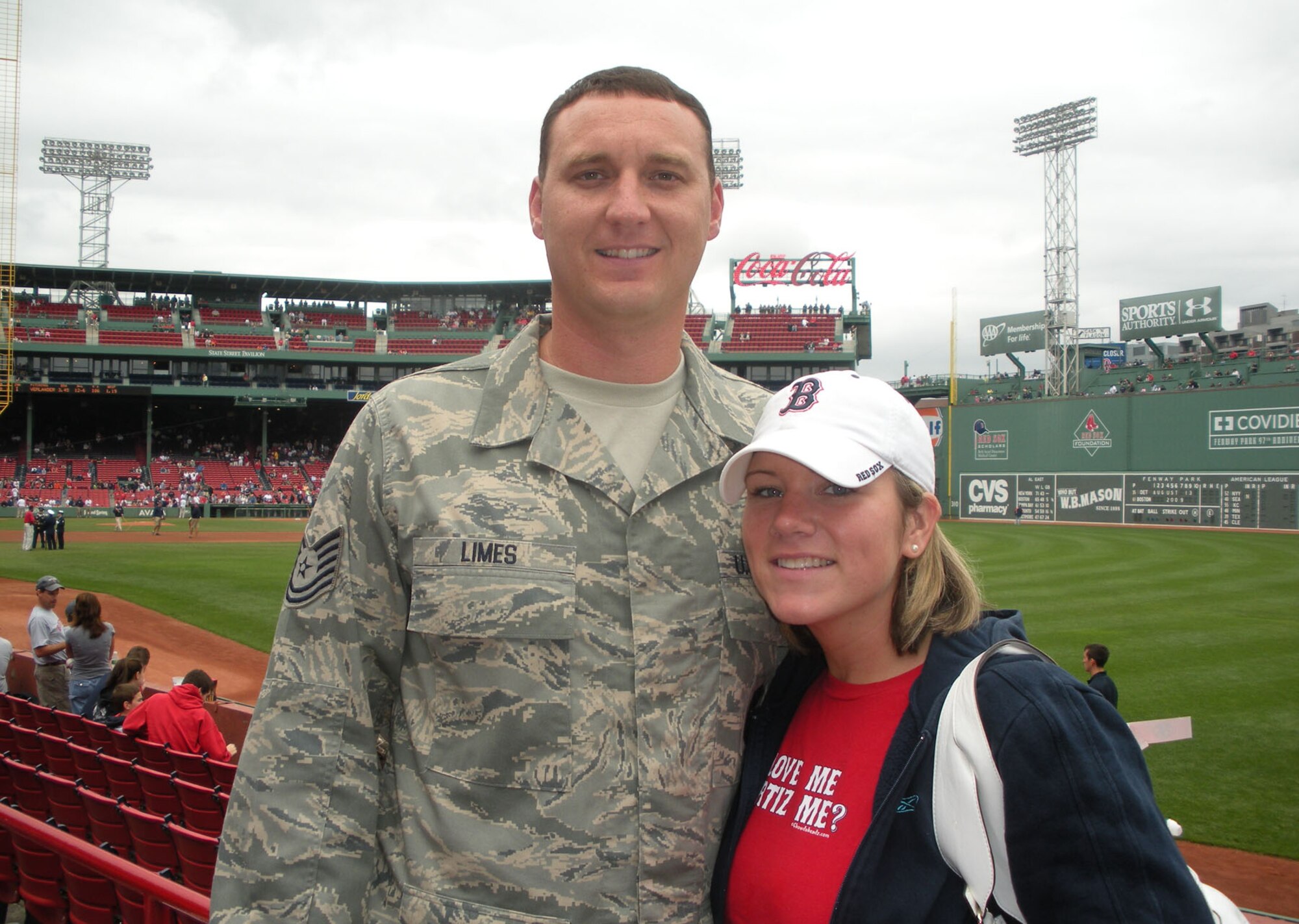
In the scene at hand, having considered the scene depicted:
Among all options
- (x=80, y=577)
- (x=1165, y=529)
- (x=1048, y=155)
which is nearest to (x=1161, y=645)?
(x=80, y=577)

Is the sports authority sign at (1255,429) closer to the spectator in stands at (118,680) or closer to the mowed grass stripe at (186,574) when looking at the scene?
the mowed grass stripe at (186,574)

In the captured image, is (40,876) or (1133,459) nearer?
(40,876)

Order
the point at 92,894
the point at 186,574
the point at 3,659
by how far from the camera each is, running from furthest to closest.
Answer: the point at 186,574 → the point at 3,659 → the point at 92,894

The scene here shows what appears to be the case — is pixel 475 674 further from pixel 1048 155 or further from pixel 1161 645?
pixel 1048 155

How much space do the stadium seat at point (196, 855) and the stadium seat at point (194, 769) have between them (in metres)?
1.52

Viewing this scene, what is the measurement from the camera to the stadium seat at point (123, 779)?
546 centimetres

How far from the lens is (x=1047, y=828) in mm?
1504

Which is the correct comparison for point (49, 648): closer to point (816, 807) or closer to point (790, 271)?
point (816, 807)

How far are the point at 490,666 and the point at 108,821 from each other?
13.3 ft

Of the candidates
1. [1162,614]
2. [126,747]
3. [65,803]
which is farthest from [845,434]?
[1162,614]

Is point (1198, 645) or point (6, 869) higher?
point (6, 869)

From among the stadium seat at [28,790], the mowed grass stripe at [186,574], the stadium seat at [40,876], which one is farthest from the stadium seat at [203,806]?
the mowed grass stripe at [186,574]

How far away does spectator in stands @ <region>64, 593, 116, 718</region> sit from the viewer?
8.78 meters

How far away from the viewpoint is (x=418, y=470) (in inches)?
80.1
